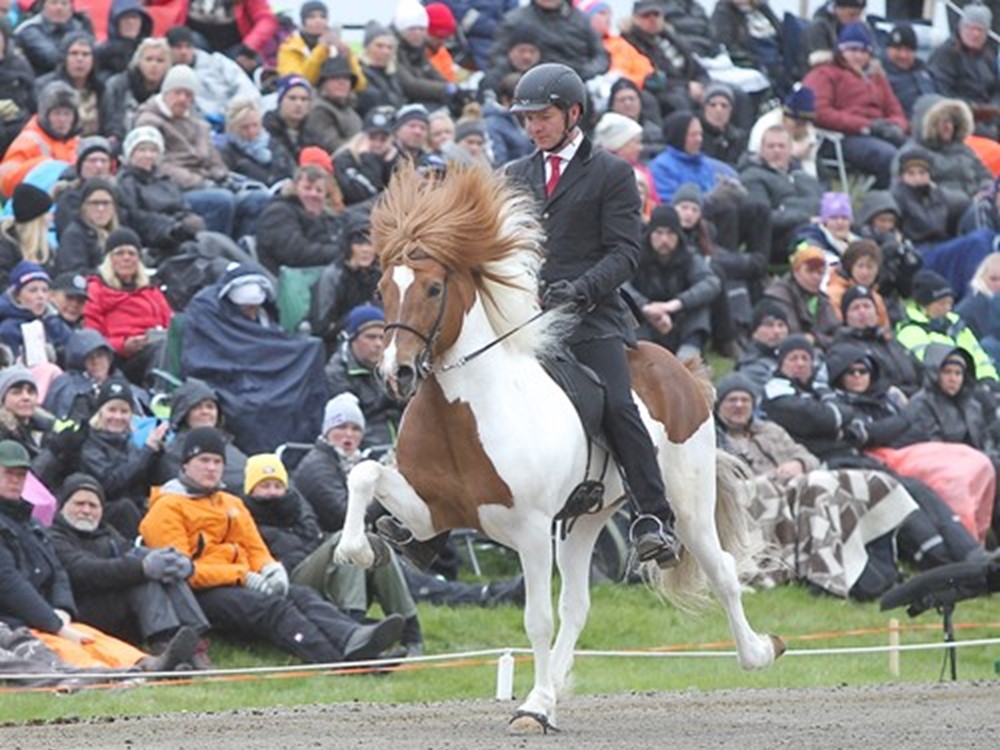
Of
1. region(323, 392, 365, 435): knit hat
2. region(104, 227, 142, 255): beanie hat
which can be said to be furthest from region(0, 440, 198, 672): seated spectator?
region(104, 227, 142, 255): beanie hat

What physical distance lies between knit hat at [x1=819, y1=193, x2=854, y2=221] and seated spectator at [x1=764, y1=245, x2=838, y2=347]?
1409 millimetres

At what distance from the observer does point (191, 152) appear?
1930 cm

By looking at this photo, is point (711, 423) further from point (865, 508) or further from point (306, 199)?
point (306, 199)

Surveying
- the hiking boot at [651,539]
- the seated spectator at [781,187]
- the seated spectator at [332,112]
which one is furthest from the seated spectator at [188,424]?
the seated spectator at [781,187]

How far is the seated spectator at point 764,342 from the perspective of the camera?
18688 mm

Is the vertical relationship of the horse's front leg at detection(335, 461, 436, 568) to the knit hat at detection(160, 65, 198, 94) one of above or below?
above

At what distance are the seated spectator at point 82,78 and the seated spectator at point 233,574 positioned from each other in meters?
5.24

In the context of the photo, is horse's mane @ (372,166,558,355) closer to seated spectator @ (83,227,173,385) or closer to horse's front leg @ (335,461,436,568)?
horse's front leg @ (335,461,436,568)

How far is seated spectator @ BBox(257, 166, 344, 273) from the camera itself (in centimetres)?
1841

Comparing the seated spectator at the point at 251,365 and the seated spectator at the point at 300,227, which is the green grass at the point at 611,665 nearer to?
the seated spectator at the point at 251,365

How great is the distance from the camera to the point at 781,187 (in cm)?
2234

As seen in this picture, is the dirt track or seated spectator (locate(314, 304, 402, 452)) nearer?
the dirt track

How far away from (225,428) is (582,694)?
340cm

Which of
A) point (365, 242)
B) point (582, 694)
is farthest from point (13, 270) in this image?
point (582, 694)
